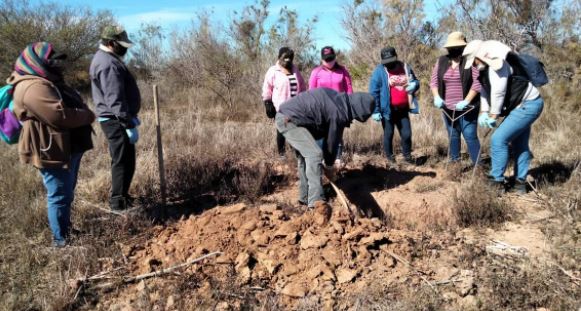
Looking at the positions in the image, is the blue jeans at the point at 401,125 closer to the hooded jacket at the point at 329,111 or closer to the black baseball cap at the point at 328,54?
the black baseball cap at the point at 328,54

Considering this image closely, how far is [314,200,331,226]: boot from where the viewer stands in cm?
369

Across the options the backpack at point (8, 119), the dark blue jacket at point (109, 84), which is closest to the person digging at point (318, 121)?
the dark blue jacket at point (109, 84)

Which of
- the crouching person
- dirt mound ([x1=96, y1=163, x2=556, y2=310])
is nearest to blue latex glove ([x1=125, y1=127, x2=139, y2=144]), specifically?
the crouching person

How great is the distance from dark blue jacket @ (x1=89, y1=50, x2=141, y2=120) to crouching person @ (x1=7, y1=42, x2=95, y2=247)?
0.40m

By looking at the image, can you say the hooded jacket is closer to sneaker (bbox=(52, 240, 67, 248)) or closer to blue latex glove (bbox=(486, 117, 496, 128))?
blue latex glove (bbox=(486, 117, 496, 128))

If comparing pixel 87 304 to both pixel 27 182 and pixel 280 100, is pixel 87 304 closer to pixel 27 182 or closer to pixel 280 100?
pixel 27 182

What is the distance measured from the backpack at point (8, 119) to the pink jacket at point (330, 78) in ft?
10.5

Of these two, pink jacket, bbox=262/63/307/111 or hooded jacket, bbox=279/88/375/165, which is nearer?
hooded jacket, bbox=279/88/375/165

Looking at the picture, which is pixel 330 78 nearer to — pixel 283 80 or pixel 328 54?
pixel 328 54

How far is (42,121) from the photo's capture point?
320 centimetres

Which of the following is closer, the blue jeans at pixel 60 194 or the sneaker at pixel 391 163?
the blue jeans at pixel 60 194

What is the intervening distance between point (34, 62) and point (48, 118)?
422mm

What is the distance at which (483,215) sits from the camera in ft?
13.3

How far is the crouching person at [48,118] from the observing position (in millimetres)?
3141
